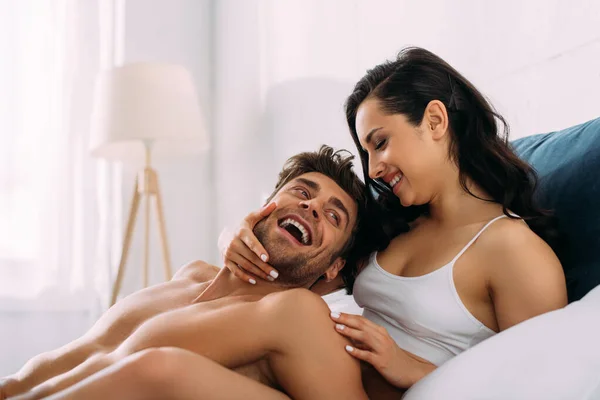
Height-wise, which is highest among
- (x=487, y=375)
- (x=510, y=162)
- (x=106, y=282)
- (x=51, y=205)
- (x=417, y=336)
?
(x=510, y=162)

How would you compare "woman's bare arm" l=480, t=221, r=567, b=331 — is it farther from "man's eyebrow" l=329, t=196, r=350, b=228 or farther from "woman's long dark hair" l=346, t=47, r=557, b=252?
"man's eyebrow" l=329, t=196, r=350, b=228

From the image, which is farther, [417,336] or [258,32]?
[258,32]

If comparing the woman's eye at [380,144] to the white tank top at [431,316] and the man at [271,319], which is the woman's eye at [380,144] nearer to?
the man at [271,319]

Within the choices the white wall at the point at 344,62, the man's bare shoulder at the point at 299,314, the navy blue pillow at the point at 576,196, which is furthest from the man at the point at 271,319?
the white wall at the point at 344,62

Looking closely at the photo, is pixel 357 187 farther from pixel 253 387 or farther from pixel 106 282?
pixel 106 282

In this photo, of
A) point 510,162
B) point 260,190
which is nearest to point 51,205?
point 260,190

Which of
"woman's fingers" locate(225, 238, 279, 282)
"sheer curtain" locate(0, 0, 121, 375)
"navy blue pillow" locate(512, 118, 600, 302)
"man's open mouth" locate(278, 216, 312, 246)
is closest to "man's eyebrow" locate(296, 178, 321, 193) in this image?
"man's open mouth" locate(278, 216, 312, 246)

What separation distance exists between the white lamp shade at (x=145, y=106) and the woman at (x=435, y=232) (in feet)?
5.04

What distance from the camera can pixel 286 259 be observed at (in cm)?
140

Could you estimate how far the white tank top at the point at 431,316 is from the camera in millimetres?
1259

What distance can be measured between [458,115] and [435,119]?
0.20 ft

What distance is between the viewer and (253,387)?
1.05 m

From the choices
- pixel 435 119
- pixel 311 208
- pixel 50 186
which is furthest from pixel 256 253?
pixel 50 186

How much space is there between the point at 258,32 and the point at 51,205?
1341 millimetres
